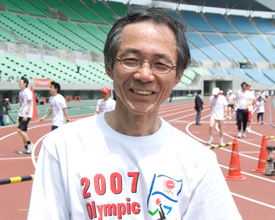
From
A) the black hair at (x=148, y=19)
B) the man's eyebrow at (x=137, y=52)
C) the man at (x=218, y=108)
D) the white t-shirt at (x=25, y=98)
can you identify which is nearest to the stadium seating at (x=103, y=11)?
the man at (x=218, y=108)

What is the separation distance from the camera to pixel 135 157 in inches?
66.6

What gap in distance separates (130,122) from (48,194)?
48 centimetres

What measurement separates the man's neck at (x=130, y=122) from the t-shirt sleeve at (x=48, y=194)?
0.34m

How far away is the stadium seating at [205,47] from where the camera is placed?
69.2m

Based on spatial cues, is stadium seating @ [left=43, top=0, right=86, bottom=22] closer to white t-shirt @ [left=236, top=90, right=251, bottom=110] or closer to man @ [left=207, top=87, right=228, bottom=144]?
white t-shirt @ [left=236, top=90, right=251, bottom=110]

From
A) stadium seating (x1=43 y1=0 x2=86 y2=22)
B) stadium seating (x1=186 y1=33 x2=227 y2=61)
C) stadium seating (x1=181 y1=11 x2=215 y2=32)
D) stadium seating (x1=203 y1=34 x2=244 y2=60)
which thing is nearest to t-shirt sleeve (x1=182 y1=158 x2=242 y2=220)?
stadium seating (x1=43 y1=0 x2=86 y2=22)

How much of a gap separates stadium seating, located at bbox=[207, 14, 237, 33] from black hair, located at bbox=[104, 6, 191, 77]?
77.1 meters

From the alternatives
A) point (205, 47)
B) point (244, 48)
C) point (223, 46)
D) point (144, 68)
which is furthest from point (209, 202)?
point (244, 48)

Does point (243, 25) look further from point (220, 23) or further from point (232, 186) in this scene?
point (232, 186)

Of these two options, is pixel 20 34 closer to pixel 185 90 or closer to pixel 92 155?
pixel 185 90

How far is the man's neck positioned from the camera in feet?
5.87

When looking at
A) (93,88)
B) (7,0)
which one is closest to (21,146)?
(93,88)

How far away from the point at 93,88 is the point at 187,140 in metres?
40.9

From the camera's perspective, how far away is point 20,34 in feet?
140
